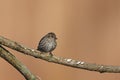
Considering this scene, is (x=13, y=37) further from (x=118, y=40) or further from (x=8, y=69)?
(x=118, y=40)

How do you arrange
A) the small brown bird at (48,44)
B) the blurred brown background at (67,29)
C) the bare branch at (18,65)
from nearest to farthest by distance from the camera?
1. the bare branch at (18,65)
2. the small brown bird at (48,44)
3. the blurred brown background at (67,29)

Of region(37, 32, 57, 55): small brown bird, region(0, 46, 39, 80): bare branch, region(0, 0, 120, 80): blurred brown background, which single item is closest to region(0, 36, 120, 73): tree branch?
region(0, 46, 39, 80): bare branch

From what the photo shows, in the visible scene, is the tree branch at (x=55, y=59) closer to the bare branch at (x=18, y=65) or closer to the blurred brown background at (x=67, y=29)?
the bare branch at (x=18, y=65)

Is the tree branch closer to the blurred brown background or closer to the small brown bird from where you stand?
the small brown bird

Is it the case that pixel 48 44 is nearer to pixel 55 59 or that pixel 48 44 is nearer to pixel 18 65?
pixel 55 59

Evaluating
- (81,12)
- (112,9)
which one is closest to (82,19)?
(81,12)

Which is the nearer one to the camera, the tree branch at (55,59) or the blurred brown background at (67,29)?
the tree branch at (55,59)

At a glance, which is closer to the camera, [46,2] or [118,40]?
[46,2]

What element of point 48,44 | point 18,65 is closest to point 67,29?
point 48,44

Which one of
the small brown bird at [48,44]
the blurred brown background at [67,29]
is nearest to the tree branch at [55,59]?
the small brown bird at [48,44]
